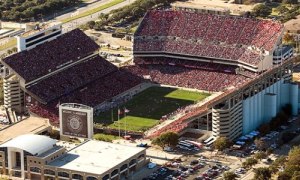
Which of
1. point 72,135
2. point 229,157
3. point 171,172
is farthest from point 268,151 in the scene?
point 72,135

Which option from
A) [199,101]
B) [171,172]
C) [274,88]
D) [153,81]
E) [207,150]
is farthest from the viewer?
[153,81]

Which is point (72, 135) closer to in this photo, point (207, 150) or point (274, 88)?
point (207, 150)

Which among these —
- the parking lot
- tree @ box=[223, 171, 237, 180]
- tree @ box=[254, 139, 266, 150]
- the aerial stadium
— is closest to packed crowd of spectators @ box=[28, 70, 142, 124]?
the aerial stadium

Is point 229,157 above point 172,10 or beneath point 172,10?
Result: beneath

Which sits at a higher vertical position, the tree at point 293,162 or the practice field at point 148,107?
the tree at point 293,162

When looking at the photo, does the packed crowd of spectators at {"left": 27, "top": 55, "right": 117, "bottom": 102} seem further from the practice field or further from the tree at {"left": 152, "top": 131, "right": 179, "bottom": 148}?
the tree at {"left": 152, "top": 131, "right": 179, "bottom": 148}

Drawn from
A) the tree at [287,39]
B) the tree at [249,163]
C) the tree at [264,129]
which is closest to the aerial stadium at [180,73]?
the tree at [264,129]

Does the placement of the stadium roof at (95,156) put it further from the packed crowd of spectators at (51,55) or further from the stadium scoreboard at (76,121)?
the packed crowd of spectators at (51,55)
